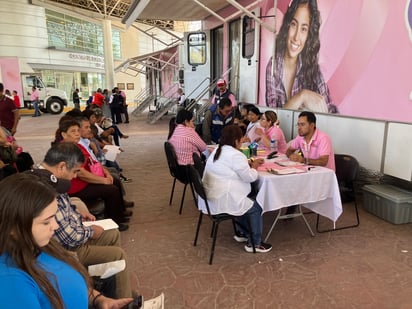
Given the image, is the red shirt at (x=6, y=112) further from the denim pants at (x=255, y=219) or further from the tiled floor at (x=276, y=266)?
the denim pants at (x=255, y=219)

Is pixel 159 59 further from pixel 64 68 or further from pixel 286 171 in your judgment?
pixel 286 171

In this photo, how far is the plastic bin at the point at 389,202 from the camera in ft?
11.6

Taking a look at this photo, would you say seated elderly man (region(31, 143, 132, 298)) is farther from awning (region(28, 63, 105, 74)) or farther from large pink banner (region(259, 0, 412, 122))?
awning (region(28, 63, 105, 74))

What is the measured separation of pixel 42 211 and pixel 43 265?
0.18m

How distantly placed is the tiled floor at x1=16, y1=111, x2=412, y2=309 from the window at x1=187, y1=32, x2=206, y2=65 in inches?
283

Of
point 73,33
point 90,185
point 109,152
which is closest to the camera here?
point 90,185

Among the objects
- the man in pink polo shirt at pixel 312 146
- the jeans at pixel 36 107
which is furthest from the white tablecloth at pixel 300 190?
the jeans at pixel 36 107

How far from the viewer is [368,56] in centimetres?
409

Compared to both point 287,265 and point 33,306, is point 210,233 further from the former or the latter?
point 33,306

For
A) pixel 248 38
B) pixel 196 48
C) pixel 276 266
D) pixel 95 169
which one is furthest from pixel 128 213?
pixel 196 48

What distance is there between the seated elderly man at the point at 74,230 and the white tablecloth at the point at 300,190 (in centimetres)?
135

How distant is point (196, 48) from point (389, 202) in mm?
8048

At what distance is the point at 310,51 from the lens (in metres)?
5.21

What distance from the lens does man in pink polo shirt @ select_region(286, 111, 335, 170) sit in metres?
3.39
